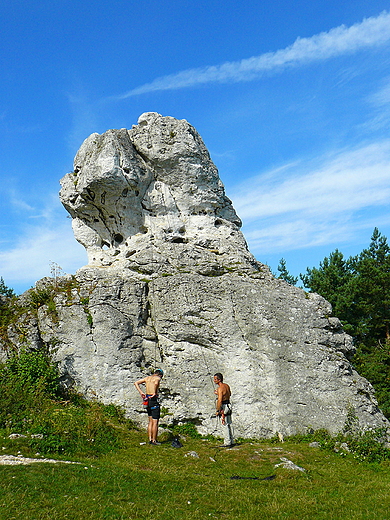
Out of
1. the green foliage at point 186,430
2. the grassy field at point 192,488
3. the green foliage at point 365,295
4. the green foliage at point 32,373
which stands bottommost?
the grassy field at point 192,488

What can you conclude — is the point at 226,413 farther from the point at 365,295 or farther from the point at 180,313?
the point at 365,295

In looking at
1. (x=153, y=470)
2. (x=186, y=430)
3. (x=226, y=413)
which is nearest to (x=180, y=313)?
(x=186, y=430)

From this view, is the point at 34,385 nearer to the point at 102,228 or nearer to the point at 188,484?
the point at 188,484

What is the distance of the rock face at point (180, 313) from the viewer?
1386cm

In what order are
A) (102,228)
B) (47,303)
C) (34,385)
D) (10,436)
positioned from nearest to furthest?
(10,436) < (34,385) < (47,303) < (102,228)

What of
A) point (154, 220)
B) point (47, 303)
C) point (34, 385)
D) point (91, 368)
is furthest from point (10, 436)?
point (154, 220)

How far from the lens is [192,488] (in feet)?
27.4

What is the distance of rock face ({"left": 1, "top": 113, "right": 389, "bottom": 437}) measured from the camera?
13859mm

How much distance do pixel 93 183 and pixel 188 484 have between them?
12.5 metres

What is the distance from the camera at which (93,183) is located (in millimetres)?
18000

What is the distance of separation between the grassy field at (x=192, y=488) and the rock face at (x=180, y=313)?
263 centimetres

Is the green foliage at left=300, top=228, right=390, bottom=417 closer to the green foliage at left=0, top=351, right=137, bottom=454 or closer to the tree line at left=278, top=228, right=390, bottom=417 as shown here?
the tree line at left=278, top=228, right=390, bottom=417

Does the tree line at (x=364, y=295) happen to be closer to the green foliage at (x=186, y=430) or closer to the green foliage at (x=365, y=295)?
the green foliage at (x=365, y=295)

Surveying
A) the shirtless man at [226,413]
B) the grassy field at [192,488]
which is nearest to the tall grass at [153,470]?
→ the grassy field at [192,488]
